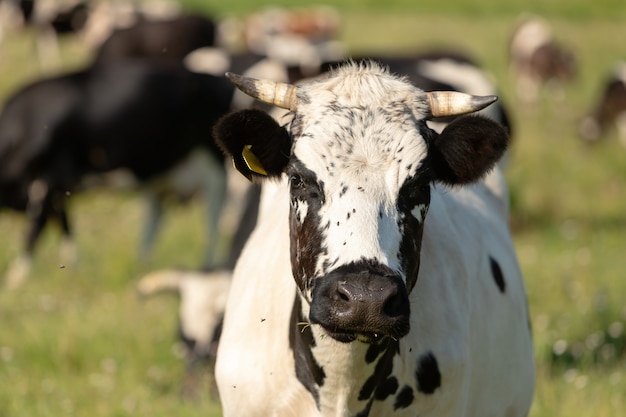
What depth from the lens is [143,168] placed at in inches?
470

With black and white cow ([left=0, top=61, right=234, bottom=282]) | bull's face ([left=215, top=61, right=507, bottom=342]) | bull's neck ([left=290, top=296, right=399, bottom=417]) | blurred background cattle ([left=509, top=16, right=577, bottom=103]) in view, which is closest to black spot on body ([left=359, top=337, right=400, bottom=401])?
bull's neck ([left=290, top=296, right=399, bottom=417])

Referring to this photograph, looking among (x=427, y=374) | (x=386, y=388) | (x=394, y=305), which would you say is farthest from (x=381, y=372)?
(x=394, y=305)

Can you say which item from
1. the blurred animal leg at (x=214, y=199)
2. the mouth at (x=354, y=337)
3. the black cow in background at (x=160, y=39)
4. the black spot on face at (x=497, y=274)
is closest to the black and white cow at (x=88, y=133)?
the blurred animal leg at (x=214, y=199)

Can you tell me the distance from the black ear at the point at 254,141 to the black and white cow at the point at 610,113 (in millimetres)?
13788

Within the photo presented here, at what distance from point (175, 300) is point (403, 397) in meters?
5.28

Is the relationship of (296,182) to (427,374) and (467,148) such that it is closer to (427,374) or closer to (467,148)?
(467,148)

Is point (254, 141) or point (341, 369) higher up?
point (254, 141)

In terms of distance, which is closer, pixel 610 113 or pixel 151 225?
pixel 151 225

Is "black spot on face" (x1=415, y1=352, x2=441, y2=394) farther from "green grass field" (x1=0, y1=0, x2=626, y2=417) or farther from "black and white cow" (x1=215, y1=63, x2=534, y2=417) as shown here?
"green grass field" (x1=0, y1=0, x2=626, y2=417)

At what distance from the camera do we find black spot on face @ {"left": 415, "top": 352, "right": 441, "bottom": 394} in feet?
14.0

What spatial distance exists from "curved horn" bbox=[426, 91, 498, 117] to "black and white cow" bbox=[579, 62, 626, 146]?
13.6 m

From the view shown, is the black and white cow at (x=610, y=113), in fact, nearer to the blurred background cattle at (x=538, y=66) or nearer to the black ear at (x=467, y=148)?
the blurred background cattle at (x=538, y=66)

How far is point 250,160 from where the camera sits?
4188mm

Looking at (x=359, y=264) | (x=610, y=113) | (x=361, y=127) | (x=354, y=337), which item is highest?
(x=361, y=127)
